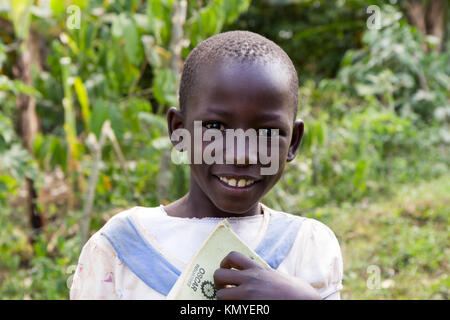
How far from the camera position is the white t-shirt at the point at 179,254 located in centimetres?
103

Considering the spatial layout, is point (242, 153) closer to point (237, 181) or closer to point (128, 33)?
point (237, 181)

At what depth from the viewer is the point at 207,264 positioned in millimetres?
969

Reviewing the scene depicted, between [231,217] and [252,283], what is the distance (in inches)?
8.7

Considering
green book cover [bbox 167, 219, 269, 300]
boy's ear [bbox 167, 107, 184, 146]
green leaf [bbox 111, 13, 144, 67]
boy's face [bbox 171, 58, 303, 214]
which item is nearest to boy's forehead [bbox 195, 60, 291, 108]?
boy's face [bbox 171, 58, 303, 214]

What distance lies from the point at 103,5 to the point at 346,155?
2165 mm

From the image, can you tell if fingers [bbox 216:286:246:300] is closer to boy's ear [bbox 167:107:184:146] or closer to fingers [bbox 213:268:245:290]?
fingers [bbox 213:268:245:290]

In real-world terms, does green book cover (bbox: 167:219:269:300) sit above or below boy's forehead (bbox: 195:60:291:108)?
below

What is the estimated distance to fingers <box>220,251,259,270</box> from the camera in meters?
0.93

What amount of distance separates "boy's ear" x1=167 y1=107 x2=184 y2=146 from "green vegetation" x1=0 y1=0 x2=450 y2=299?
1073 millimetres

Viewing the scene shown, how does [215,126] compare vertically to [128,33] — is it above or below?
below

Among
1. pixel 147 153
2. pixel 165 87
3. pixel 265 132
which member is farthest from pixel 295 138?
pixel 147 153

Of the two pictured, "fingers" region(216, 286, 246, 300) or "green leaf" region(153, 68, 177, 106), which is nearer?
"fingers" region(216, 286, 246, 300)

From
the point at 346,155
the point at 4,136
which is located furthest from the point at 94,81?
the point at 346,155
